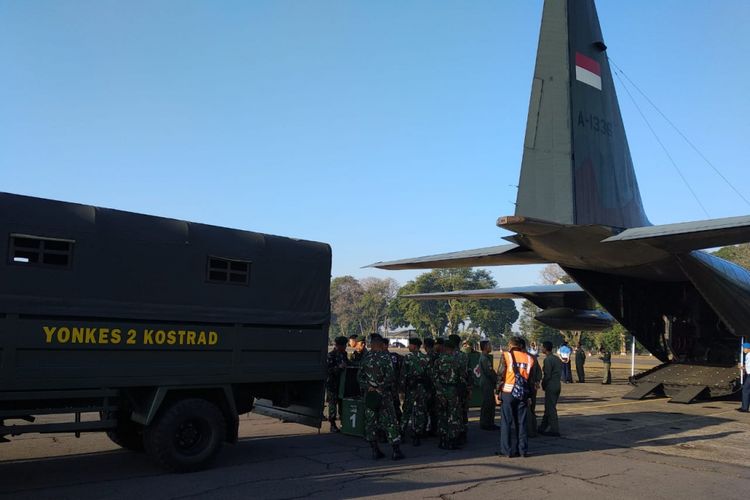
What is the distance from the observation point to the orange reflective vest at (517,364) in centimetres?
817

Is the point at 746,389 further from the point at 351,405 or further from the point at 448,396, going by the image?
the point at 351,405

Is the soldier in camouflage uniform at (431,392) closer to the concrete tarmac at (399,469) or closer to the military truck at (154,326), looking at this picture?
the concrete tarmac at (399,469)

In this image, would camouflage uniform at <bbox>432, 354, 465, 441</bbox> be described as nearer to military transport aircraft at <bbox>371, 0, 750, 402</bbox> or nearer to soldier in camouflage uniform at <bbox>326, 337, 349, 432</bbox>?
soldier in camouflage uniform at <bbox>326, 337, 349, 432</bbox>

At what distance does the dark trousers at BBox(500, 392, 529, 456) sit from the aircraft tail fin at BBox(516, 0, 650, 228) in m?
4.27

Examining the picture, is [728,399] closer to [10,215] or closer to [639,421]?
[639,421]

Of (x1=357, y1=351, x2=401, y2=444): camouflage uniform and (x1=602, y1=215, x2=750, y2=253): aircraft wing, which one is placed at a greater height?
(x1=602, y1=215, x2=750, y2=253): aircraft wing

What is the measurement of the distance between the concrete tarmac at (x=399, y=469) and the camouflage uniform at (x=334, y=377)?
572 millimetres

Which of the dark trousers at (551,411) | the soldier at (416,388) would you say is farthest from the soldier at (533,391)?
the soldier at (416,388)

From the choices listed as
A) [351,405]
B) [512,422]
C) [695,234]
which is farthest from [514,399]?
[695,234]

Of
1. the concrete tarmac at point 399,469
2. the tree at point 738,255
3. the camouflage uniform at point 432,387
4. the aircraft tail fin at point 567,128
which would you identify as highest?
the tree at point 738,255

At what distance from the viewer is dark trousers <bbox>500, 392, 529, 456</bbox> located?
8.06m

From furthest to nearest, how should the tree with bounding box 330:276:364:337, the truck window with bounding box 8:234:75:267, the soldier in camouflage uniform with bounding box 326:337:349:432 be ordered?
the tree with bounding box 330:276:364:337
the soldier in camouflage uniform with bounding box 326:337:349:432
the truck window with bounding box 8:234:75:267

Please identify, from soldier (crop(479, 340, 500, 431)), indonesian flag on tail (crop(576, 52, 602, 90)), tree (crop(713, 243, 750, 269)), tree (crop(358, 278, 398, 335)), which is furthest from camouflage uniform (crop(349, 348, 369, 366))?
tree (crop(358, 278, 398, 335))

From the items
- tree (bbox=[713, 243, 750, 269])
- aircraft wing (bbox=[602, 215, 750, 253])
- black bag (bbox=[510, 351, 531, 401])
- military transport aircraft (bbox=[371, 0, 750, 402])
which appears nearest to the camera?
black bag (bbox=[510, 351, 531, 401])
